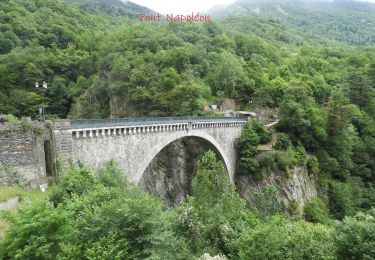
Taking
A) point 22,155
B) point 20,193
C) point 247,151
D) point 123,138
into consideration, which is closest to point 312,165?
point 247,151

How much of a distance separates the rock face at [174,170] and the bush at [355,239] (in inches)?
1049

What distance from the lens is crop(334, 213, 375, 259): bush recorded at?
14.5m

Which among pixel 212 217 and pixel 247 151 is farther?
pixel 247 151

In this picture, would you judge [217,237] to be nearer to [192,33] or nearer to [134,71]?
[134,71]

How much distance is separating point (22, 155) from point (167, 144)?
15.8m

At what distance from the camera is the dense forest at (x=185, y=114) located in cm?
1346

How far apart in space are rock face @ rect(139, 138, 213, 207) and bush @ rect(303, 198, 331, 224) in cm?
1588

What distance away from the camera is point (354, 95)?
5953cm

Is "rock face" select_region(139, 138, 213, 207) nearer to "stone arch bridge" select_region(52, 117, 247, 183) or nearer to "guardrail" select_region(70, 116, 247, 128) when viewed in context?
"stone arch bridge" select_region(52, 117, 247, 183)

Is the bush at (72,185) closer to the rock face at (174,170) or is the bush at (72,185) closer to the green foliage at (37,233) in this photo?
the green foliage at (37,233)

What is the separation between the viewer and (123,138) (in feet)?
81.1

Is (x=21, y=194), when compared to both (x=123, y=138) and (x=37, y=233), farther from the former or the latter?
(x=123, y=138)

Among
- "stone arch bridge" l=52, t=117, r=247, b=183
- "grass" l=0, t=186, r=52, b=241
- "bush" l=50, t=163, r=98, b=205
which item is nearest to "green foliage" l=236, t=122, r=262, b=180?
"stone arch bridge" l=52, t=117, r=247, b=183

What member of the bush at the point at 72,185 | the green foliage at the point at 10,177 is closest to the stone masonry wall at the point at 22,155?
the green foliage at the point at 10,177
